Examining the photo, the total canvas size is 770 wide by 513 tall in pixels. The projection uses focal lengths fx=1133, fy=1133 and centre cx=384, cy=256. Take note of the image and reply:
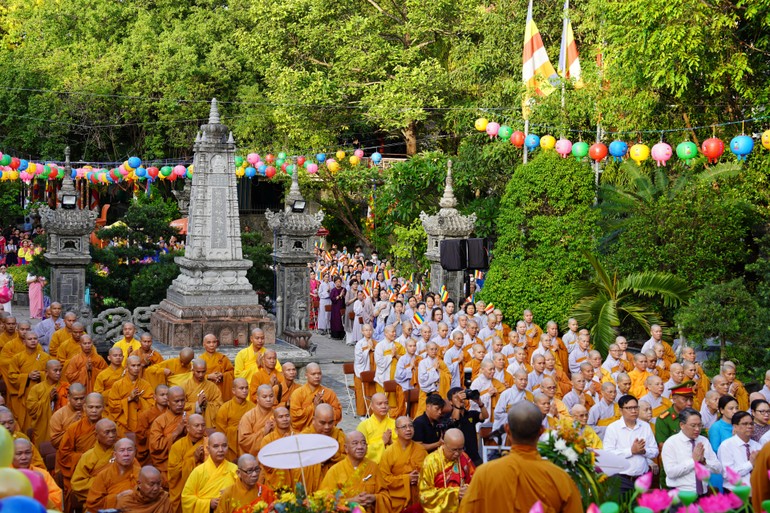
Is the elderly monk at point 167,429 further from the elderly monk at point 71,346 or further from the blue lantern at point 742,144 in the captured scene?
the blue lantern at point 742,144

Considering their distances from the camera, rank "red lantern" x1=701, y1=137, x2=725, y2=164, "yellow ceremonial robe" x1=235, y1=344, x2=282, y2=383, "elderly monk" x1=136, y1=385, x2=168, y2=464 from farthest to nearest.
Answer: "red lantern" x1=701, y1=137, x2=725, y2=164
"yellow ceremonial robe" x1=235, y1=344, x2=282, y2=383
"elderly monk" x1=136, y1=385, x2=168, y2=464

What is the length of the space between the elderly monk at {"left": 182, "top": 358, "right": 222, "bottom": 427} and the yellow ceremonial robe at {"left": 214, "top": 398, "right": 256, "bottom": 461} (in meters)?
0.35

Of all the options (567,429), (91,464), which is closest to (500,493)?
(567,429)

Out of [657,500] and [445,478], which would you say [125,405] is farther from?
[657,500]

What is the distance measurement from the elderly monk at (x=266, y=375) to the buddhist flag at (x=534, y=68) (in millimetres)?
13105

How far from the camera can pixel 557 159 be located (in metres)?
22.2

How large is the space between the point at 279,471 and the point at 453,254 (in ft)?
40.2

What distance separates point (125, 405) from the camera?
12.6 meters

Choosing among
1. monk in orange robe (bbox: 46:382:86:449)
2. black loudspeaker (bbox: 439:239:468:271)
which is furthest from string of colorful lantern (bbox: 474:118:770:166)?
monk in orange robe (bbox: 46:382:86:449)

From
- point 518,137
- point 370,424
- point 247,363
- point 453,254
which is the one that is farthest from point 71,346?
point 518,137

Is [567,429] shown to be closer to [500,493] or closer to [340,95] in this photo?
[500,493]

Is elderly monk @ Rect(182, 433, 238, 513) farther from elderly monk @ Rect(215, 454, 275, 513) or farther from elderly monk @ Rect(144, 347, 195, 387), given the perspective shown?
elderly monk @ Rect(144, 347, 195, 387)

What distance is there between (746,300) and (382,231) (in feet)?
55.7

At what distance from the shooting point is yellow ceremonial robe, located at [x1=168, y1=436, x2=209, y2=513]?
10375 mm
